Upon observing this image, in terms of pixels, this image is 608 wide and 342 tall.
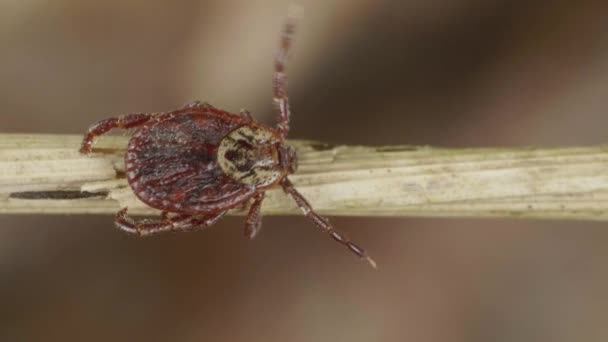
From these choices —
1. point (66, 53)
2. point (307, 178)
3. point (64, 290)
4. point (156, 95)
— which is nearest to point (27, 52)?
point (66, 53)

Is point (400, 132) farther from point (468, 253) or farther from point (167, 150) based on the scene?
point (167, 150)

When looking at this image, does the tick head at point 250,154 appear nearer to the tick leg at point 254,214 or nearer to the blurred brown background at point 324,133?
the tick leg at point 254,214

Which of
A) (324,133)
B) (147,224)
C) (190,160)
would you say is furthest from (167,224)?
(324,133)

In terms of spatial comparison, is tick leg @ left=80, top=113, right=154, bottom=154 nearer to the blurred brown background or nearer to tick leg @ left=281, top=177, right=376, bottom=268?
tick leg @ left=281, top=177, right=376, bottom=268

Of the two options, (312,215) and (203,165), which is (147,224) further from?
(312,215)

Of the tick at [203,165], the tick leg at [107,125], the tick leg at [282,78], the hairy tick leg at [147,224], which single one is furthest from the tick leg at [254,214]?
the tick leg at [107,125]

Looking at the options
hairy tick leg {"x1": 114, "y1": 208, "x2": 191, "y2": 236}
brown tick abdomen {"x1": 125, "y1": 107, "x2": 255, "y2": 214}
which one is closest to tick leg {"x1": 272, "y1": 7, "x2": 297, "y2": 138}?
brown tick abdomen {"x1": 125, "y1": 107, "x2": 255, "y2": 214}

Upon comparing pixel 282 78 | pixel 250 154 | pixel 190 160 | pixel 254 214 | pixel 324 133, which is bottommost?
pixel 254 214
